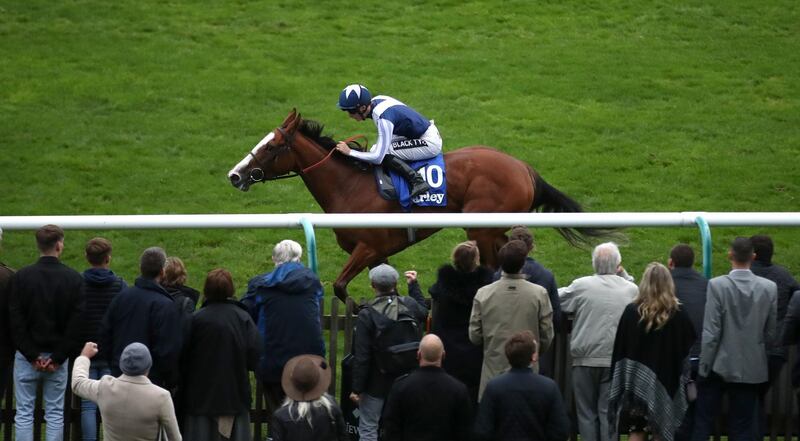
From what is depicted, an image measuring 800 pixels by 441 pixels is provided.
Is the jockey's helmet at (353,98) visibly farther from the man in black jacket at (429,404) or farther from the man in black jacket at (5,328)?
the man in black jacket at (429,404)

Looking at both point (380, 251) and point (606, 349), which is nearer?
point (606, 349)

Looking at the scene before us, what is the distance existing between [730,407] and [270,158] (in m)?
5.12

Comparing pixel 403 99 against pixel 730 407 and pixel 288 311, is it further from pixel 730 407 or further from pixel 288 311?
pixel 730 407

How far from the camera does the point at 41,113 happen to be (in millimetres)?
19984

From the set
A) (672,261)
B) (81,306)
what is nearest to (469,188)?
(672,261)

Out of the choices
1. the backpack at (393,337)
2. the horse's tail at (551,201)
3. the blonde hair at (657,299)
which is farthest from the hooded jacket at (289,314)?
the horse's tail at (551,201)

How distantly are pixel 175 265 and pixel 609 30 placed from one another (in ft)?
53.2

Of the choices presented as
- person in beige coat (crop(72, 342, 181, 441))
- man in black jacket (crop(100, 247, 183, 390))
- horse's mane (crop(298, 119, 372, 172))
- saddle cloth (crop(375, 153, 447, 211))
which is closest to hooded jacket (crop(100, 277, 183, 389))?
man in black jacket (crop(100, 247, 183, 390))

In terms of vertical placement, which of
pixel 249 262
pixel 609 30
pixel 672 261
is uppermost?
pixel 609 30

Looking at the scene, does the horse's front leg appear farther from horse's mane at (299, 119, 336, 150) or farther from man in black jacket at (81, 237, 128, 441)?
man in black jacket at (81, 237, 128, 441)

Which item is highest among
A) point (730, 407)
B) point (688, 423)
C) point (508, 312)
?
point (508, 312)

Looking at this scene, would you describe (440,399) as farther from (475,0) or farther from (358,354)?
(475,0)

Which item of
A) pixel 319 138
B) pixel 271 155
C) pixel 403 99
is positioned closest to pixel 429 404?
pixel 271 155

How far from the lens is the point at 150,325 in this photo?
802cm
